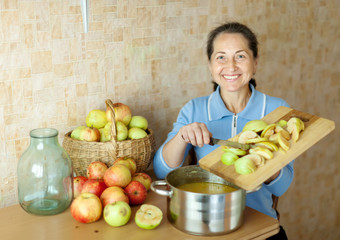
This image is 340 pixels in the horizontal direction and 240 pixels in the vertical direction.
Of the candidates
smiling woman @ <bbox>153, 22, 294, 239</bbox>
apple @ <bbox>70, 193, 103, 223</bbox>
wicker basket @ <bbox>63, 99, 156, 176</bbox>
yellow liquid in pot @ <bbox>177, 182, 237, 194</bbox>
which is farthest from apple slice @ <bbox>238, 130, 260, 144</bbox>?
apple @ <bbox>70, 193, 103, 223</bbox>

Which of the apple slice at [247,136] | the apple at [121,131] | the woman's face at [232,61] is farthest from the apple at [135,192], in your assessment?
the woman's face at [232,61]

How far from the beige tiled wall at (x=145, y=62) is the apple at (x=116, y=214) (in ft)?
1.62

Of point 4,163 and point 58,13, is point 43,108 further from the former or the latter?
point 58,13

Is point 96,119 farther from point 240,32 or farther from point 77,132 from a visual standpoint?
point 240,32

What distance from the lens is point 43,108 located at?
1614 mm

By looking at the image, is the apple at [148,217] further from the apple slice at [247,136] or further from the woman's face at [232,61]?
the woman's face at [232,61]

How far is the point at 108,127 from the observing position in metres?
1.56

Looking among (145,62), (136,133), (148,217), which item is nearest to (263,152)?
(148,217)

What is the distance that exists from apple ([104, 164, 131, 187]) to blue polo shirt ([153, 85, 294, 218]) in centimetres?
29

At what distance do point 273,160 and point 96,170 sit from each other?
57cm

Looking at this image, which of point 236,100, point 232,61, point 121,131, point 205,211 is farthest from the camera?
point 236,100

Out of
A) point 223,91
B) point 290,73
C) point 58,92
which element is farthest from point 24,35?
point 290,73

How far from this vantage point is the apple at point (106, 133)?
1.56 meters

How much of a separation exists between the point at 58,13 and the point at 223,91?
2.32 feet
